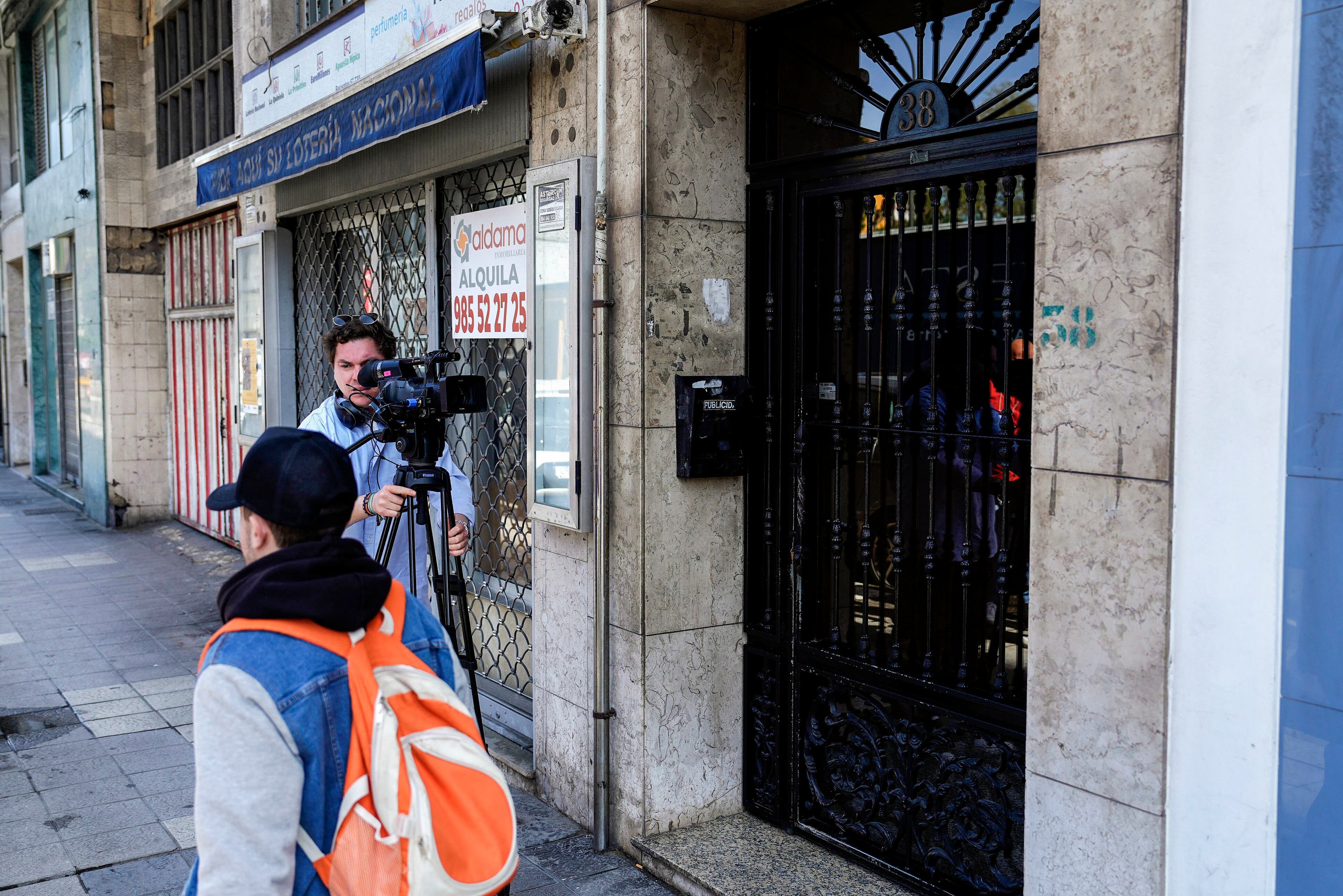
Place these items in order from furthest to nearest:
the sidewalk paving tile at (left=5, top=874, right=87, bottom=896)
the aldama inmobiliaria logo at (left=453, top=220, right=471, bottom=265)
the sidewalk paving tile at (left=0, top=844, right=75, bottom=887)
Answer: the aldama inmobiliaria logo at (left=453, top=220, right=471, bottom=265)
the sidewalk paving tile at (left=0, top=844, right=75, bottom=887)
the sidewalk paving tile at (left=5, top=874, right=87, bottom=896)

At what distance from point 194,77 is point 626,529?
331 inches

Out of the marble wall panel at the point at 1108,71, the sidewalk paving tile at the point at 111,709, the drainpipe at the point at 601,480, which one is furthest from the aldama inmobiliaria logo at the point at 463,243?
the marble wall panel at the point at 1108,71

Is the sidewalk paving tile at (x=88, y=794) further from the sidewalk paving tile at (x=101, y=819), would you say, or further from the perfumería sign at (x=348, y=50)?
the perfumería sign at (x=348, y=50)

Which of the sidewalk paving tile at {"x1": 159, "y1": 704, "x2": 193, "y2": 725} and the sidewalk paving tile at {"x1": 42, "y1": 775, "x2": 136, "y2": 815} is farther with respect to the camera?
the sidewalk paving tile at {"x1": 159, "y1": 704, "x2": 193, "y2": 725}

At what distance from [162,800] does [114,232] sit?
8.81 m

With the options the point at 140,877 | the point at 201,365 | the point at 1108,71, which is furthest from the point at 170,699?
the point at 201,365

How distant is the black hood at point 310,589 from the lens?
5.74 feet

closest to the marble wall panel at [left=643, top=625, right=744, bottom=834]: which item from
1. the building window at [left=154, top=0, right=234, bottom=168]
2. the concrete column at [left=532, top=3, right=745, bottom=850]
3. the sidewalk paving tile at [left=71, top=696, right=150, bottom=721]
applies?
the concrete column at [left=532, top=3, right=745, bottom=850]

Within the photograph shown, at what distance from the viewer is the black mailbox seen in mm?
4141

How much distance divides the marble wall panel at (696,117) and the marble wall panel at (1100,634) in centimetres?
190

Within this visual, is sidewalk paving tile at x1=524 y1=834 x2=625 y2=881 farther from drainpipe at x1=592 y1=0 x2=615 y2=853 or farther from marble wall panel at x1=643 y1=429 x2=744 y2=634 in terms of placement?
marble wall panel at x1=643 y1=429 x2=744 y2=634

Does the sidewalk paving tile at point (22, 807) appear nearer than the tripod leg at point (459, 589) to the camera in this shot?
No

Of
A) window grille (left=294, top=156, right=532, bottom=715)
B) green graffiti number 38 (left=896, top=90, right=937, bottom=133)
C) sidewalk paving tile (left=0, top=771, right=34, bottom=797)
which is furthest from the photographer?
window grille (left=294, top=156, right=532, bottom=715)

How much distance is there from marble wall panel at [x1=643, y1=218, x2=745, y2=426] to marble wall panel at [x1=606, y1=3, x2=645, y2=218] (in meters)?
0.16
